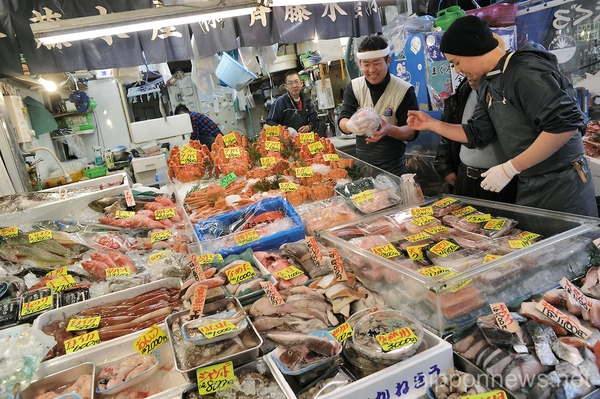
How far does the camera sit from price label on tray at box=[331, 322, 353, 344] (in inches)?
64.1

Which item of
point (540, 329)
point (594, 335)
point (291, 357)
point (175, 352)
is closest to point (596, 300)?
point (594, 335)

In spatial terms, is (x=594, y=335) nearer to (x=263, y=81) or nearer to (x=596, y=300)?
(x=596, y=300)

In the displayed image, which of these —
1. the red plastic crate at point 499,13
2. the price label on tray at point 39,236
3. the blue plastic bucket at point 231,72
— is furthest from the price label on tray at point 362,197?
the red plastic crate at point 499,13

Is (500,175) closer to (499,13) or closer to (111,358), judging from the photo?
(111,358)

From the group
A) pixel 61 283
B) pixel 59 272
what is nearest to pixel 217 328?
pixel 61 283

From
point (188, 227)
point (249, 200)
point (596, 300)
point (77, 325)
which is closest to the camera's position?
point (596, 300)

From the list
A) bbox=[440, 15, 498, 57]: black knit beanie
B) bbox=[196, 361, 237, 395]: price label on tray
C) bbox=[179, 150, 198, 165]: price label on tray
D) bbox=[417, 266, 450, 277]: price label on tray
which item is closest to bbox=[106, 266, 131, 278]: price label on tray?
bbox=[196, 361, 237, 395]: price label on tray

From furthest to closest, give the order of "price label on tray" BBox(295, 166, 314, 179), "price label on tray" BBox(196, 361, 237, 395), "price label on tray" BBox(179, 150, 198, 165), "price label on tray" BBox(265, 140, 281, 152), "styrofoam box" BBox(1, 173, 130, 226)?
1. "price label on tray" BBox(265, 140, 281, 152)
2. "price label on tray" BBox(179, 150, 198, 165)
3. "price label on tray" BBox(295, 166, 314, 179)
4. "styrofoam box" BBox(1, 173, 130, 226)
5. "price label on tray" BBox(196, 361, 237, 395)

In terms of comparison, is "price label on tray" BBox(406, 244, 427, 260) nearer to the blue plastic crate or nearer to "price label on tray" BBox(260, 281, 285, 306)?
"price label on tray" BBox(260, 281, 285, 306)

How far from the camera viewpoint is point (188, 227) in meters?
3.21

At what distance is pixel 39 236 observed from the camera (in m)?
2.98

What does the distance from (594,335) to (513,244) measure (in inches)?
23.3

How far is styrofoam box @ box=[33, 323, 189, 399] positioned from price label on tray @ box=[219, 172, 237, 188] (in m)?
2.26

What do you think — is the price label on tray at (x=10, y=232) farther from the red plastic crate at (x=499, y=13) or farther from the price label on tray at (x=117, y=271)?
the red plastic crate at (x=499, y=13)
